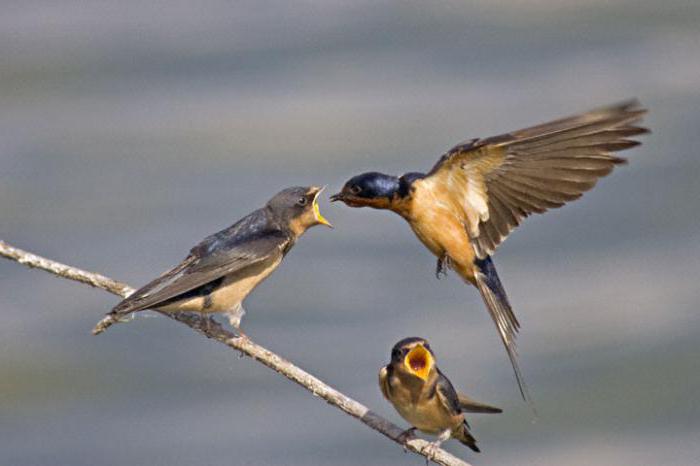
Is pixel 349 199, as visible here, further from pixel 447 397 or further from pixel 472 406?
pixel 472 406

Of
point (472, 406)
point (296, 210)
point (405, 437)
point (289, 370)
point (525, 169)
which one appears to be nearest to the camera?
point (289, 370)

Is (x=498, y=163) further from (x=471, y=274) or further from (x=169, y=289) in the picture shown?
(x=169, y=289)

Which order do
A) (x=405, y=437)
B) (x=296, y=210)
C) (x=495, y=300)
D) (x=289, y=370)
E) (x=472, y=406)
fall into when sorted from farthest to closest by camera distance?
(x=296, y=210) → (x=472, y=406) → (x=495, y=300) → (x=405, y=437) → (x=289, y=370)

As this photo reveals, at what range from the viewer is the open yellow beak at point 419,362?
4.23m

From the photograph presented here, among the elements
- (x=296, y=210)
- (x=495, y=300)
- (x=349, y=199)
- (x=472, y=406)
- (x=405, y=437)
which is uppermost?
(x=296, y=210)

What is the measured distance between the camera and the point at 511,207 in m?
4.06

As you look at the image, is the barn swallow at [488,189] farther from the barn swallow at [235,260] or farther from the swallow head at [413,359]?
the barn swallow at [235,260]

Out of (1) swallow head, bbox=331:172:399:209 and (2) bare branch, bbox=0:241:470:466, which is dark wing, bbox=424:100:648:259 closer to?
(1) swallow head, bbox=331:172:399:209

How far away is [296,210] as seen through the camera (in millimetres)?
4738

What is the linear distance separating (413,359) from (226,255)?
27.2 inches

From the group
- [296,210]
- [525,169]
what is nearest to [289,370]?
[525,169]

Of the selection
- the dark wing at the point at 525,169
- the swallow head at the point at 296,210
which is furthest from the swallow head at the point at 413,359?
the swallow head at the point at 296,210

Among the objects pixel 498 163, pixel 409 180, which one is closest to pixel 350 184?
pixel 409 180

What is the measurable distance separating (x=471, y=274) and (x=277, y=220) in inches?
31.7
